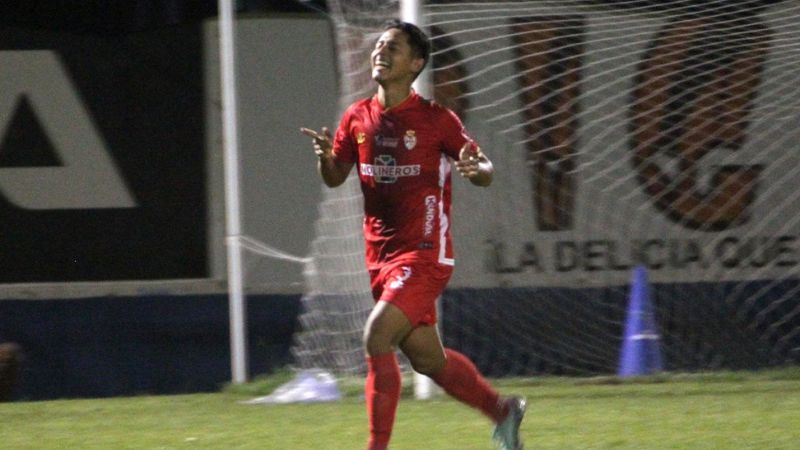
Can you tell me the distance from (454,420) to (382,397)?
2.03m

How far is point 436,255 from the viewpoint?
577 centimetres

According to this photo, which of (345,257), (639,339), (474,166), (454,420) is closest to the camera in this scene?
(474,166)

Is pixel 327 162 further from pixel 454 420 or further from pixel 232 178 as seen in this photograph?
pixel 232 178

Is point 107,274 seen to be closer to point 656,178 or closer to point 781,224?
point 656,178

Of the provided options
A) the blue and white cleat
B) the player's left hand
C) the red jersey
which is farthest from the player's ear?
the blue and white cleat

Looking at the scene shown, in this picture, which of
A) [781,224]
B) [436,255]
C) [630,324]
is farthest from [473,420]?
[781,224]

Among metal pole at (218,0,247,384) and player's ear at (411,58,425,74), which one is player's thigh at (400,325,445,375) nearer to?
player's ear at (411,58,425,74)

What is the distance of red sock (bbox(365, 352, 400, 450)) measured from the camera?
18.1 ft

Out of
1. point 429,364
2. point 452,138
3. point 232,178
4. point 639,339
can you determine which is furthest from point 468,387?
point 639,339

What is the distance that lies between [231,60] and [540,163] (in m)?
2.10

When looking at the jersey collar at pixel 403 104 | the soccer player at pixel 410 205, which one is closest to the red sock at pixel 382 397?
the soccer player at pixel 410 205

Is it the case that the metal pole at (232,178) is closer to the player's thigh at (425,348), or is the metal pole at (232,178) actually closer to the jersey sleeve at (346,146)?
the jersey sleeve at (346,146)

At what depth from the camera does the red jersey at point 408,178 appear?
5.76 metres

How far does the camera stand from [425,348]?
5746 mm
